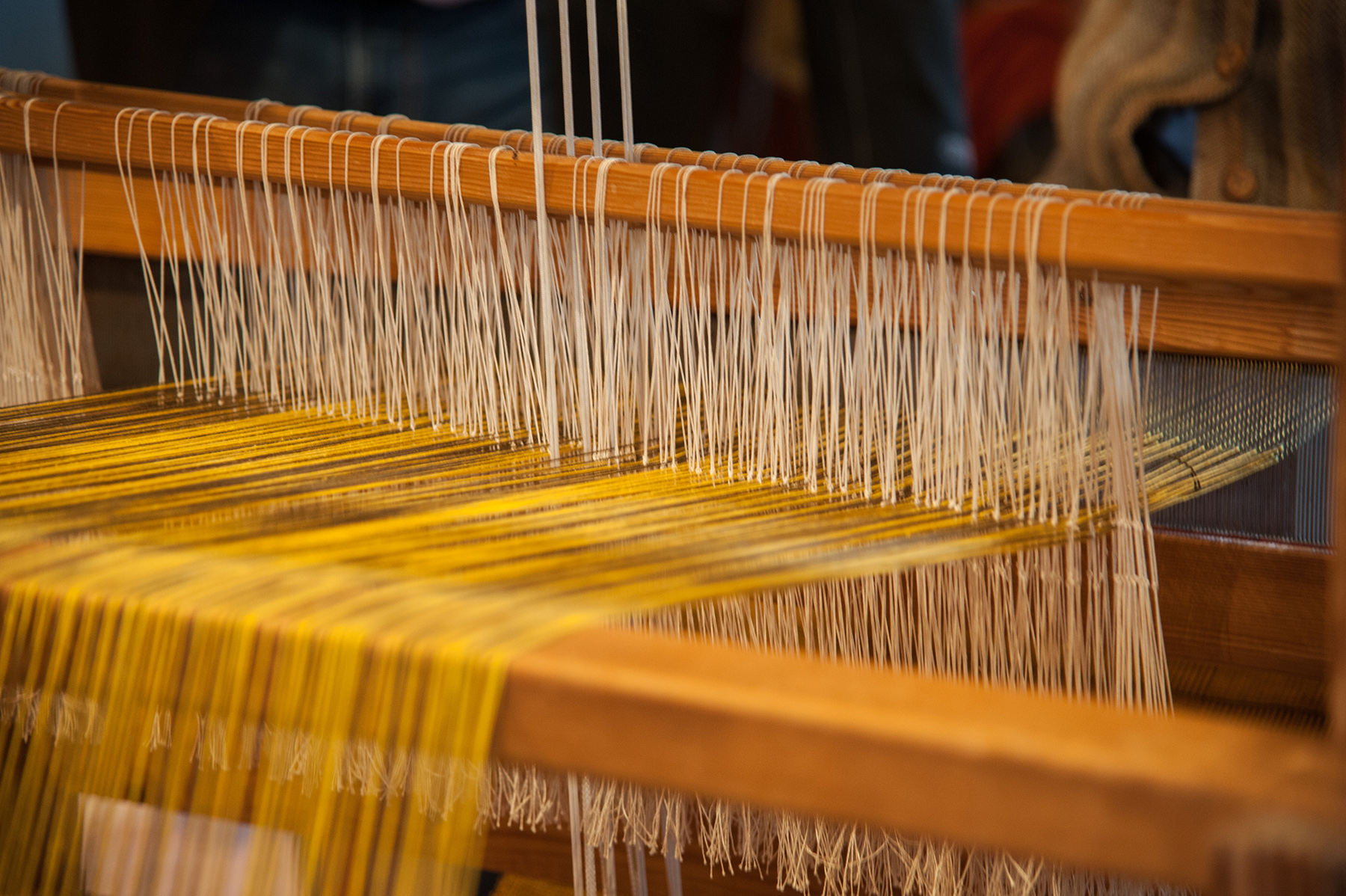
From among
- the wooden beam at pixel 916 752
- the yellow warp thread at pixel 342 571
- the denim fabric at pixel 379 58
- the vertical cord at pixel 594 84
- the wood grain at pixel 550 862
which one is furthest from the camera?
the denim fabric at pixel 379 58

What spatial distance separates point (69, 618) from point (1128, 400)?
2.07 ft

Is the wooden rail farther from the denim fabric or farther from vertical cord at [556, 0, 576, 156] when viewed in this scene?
the denim fabric

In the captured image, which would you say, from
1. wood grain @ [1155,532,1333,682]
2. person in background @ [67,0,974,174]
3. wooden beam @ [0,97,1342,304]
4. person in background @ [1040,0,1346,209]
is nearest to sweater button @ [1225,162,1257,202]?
person in background @ [1040,0,1346,209]

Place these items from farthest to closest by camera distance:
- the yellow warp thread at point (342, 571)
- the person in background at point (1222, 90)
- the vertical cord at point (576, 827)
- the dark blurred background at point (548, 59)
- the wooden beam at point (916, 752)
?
the dark blurred background at point (548, 59) → the person in background at point (1222, 90) → the vertical cord at point (576, 827) → the yellow warp thread at point (342, 571) → the wooden beam at point (916, 752)

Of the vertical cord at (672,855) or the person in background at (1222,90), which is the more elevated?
the person in background at (1222,90)

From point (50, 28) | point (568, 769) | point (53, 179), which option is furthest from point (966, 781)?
point (50, 28)

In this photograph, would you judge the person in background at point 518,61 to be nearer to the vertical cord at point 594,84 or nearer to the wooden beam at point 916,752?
the vertical cord at point 594,84

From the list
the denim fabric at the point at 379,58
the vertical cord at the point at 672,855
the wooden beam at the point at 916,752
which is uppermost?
the denim fabric at the point at 379,58

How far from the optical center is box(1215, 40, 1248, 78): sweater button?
1623mm

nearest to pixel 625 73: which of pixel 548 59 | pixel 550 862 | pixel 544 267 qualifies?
pixel 544 267

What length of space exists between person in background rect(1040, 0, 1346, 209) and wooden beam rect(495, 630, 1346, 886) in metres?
1.33

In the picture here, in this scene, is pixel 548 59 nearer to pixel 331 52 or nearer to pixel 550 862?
pixel 331 52

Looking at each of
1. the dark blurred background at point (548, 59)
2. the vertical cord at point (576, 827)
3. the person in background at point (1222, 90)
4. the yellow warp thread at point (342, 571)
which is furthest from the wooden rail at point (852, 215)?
the dark blurred background at point (548, 59)

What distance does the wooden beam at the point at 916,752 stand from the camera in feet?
1.41
